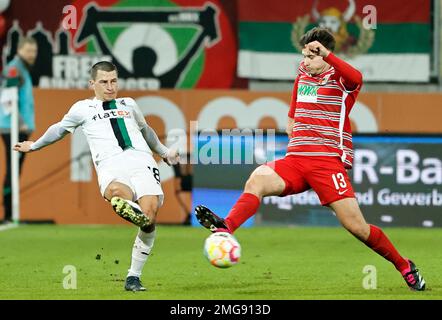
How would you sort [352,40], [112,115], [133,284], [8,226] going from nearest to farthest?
[133,284]
[112,115]
[8,226]
[352,40]

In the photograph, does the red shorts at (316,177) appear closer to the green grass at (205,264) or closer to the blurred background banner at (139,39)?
the green grass at (205,264)

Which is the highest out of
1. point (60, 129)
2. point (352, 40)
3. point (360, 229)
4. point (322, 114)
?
point (352, 40)

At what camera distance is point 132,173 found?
9.77m

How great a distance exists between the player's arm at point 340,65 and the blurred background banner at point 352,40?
405 inches

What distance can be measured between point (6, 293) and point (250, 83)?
1056cm

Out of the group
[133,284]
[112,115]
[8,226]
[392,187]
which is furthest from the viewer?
[8,226]

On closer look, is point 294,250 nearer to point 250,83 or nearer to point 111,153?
point 111,153

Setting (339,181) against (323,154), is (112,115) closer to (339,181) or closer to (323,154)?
(323,154)

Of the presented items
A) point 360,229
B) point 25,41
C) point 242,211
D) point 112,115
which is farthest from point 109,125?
point 25,41

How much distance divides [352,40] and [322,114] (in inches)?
414

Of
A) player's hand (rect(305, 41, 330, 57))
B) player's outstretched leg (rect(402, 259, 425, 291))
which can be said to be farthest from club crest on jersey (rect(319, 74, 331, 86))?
player's outstretched leg (rect(402, 259, 425, 291))

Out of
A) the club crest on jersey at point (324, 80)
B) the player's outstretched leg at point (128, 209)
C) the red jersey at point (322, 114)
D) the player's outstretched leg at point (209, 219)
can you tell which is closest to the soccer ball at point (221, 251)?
the player's outstretched leg at point (209, 219)

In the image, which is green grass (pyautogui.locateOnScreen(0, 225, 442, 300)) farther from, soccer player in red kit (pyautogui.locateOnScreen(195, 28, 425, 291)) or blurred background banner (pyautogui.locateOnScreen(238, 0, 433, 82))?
blurred background banner (pyautogui.locateOnScreen(238, 0, 433, 82))

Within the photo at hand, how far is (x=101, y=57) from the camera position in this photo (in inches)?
781
